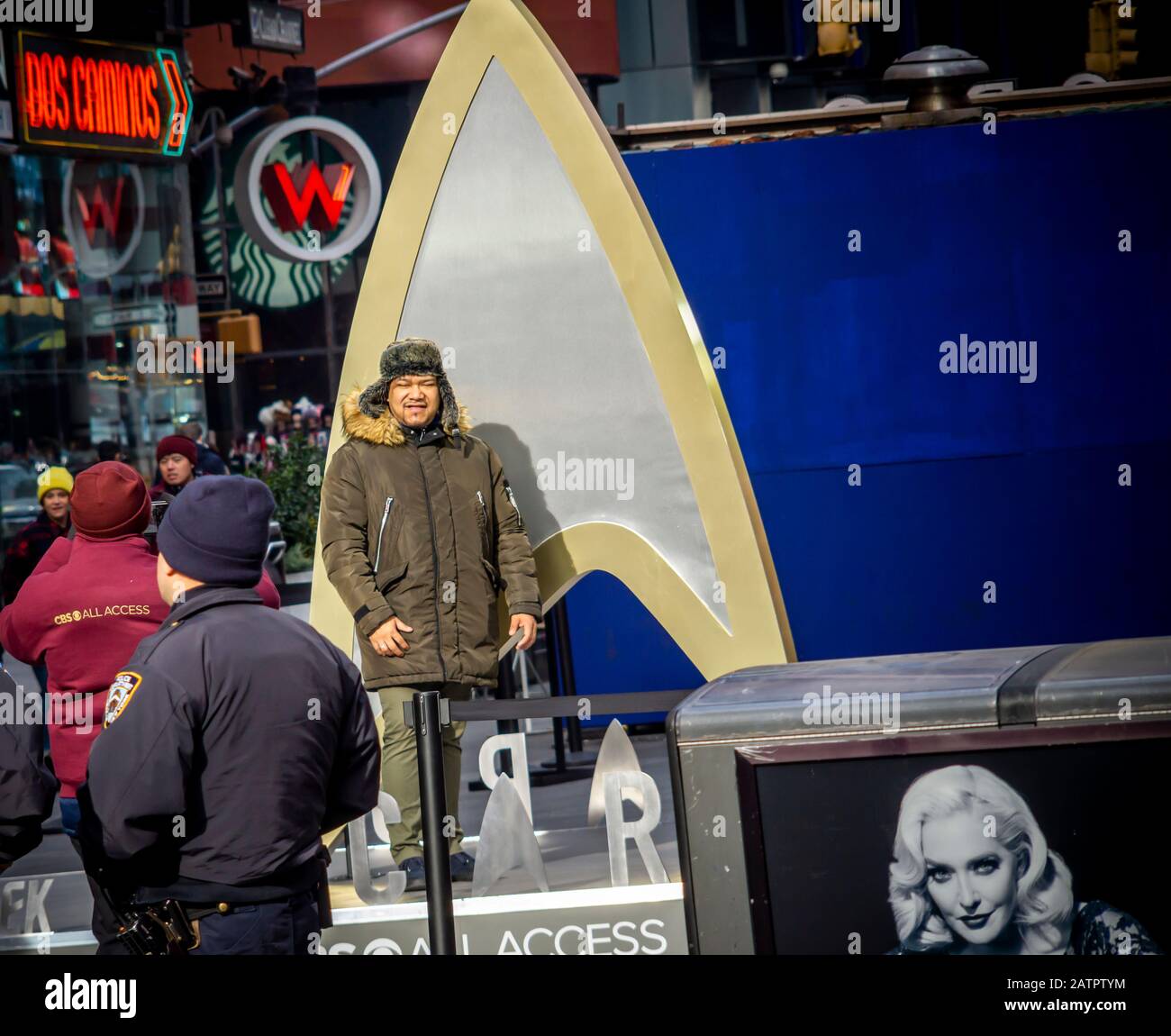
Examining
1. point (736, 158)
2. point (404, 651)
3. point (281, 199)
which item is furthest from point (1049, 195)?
point (281, 199)

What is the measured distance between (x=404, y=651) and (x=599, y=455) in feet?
3.56

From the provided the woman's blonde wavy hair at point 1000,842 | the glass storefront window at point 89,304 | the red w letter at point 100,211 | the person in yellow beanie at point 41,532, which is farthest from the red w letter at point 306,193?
the woman's blonde wavy hair at point 1000,842

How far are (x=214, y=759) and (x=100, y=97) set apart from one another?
461 inches

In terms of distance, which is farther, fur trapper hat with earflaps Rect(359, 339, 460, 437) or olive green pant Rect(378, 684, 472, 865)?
fur trapper hat with earflaps Rect(359, 339, 460, 437)

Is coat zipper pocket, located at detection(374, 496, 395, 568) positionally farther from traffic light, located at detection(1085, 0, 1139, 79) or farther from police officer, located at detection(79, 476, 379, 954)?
traffic light, located at detection(1085, 0, 1139, 79)

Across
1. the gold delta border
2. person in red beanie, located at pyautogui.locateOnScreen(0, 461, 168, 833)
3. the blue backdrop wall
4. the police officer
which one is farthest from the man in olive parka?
the blue backdrop wall

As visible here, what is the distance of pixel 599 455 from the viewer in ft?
20.7

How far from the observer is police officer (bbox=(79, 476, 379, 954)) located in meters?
3.50

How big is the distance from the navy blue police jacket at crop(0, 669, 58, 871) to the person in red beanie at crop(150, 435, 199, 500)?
15.4 feet

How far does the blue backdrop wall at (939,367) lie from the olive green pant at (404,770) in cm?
353

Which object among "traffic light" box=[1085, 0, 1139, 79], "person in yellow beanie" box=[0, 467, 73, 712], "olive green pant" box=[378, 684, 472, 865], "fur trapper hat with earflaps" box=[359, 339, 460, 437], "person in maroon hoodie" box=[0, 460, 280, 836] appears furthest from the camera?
"traffic light" box=[1085, 0, 1139, 79]

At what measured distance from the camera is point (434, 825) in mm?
4812

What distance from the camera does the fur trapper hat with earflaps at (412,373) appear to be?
19.6ft
